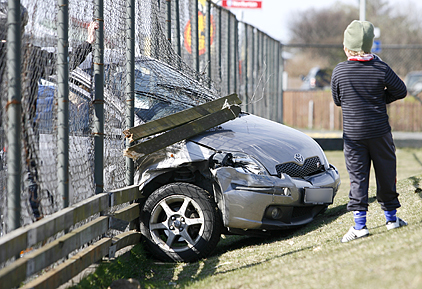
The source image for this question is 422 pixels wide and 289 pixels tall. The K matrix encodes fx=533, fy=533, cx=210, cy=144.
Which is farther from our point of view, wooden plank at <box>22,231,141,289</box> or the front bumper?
the front bumper

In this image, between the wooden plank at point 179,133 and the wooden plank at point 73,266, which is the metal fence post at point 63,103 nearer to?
the wooden plank at point 73,266

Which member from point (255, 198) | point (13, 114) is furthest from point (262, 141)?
point (13, 114)

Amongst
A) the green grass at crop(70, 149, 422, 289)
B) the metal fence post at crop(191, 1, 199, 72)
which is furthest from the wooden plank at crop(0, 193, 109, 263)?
the metal fence post at crop(191, 1, 199, 72)

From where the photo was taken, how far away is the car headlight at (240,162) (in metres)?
4.43

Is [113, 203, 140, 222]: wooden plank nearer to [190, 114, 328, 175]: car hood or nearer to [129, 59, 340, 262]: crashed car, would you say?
[129, 59, 340, 262]: crashed car

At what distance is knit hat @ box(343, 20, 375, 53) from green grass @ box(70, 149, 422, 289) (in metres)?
1.43

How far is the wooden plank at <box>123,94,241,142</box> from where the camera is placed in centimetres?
437

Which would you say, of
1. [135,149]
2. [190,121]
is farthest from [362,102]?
[135,149]

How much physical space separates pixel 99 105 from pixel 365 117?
2073 mm

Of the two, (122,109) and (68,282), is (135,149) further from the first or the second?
(68,282)

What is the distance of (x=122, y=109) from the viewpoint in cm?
486

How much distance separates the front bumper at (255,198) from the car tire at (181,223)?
14 centimetres

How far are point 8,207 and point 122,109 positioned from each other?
1941 millimetres

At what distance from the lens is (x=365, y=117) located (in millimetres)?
4078
